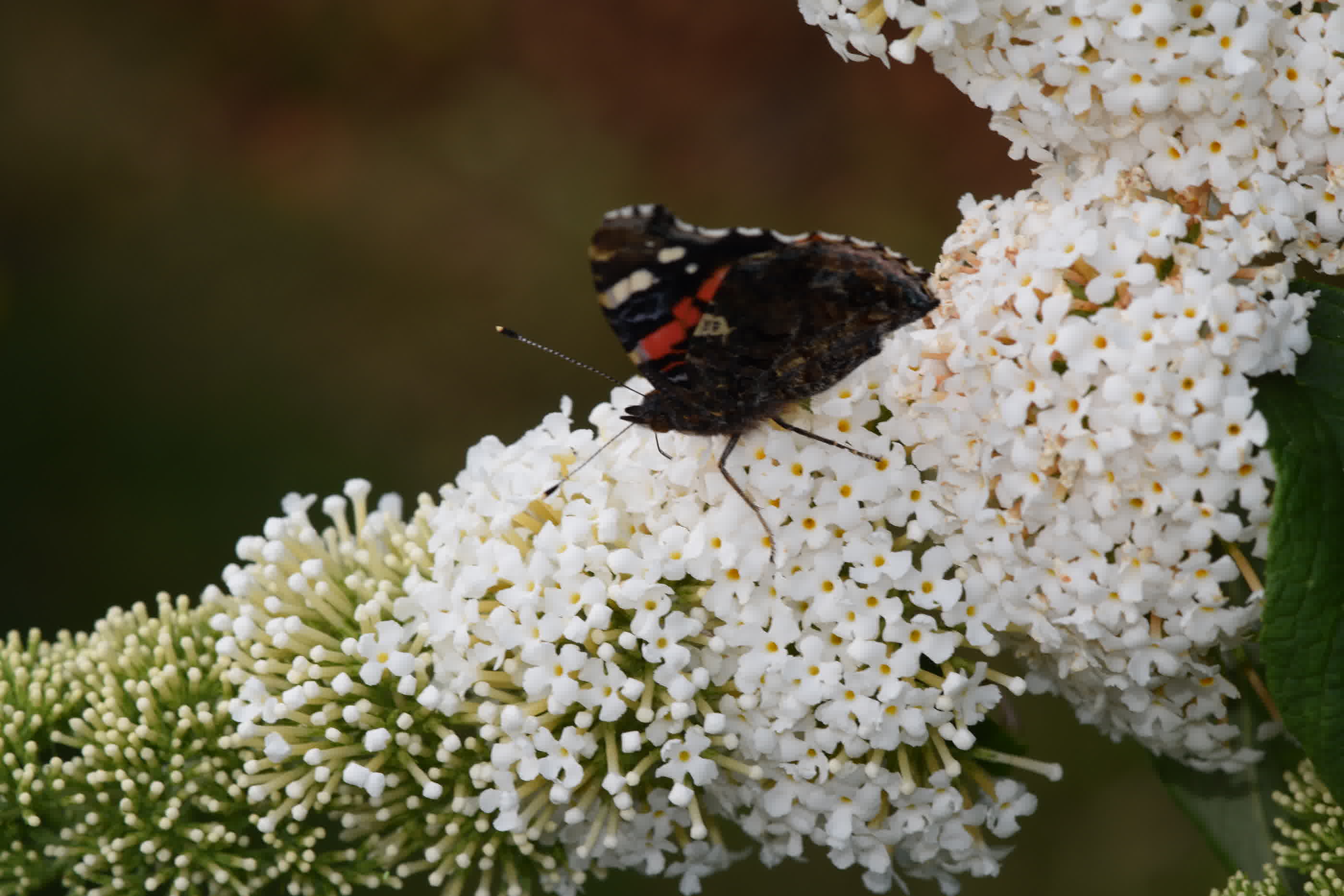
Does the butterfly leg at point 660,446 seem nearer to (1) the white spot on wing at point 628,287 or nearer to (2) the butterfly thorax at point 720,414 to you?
(2) the butterfly thorax at point 720,414

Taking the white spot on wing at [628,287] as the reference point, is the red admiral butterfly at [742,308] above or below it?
below

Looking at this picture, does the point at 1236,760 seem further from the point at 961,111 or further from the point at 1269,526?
the point at 961,111

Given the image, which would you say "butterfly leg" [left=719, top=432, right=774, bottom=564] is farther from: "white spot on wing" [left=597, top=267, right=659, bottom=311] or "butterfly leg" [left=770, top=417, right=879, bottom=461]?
"white spot on wing" [left=597, top=267, right=659, bottom=311]

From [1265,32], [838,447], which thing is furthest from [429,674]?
[1265,32]

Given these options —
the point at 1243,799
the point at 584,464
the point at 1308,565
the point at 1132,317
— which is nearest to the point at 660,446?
the point at 584,464

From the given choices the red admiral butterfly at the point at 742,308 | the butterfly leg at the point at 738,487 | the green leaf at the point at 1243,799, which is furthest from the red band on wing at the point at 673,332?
the green leaf at the point at 1243,799

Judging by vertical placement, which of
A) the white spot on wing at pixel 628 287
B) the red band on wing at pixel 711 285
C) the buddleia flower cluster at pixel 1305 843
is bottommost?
the buddleia flower cluster at pixel 1305 843

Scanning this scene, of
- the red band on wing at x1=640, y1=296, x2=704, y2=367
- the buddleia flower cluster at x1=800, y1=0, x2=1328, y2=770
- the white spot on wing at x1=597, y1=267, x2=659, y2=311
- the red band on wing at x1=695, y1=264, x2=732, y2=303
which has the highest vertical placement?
the white spot on wing at x1=597, y1=267, x2=659, y2=311

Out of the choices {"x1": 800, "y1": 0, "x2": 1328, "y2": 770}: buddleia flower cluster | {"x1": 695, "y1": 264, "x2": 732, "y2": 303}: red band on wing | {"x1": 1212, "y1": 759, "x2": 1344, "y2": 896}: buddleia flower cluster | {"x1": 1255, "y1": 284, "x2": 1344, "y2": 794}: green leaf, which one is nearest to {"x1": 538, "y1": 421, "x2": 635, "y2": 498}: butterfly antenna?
{"x1": 695, "y1": 264, "x2": 732, "y2": 303}: red band on wing
